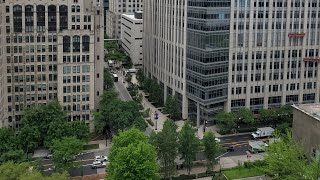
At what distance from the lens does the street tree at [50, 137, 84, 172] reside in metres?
76.0

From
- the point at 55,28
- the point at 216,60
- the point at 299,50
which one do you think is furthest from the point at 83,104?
the point at 299,50

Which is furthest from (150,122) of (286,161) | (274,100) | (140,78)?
(286,161)

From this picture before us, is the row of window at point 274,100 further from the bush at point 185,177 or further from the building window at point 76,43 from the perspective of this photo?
the building window at point 76,43

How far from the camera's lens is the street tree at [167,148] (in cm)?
7744

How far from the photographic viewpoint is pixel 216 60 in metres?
106

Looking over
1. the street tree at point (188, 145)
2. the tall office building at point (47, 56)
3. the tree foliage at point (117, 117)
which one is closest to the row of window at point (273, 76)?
the tree foliage at point (117, 117)

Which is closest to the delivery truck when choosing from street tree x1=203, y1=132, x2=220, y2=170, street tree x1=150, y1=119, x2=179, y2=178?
street tree x1=203, y1=132, x2=220, y2=170

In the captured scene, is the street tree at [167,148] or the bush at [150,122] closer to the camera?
the street tree at [167,148]

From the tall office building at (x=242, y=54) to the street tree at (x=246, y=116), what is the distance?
4.57 m

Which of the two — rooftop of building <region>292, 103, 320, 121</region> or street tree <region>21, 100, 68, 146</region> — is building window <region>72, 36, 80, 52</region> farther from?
rooftop of building <region>292, 103, 320, 121</region>

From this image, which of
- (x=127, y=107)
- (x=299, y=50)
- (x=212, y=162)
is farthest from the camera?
(x=299, y=50)

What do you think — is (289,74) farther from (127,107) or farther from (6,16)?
(6,16)

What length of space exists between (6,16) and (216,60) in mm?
47092

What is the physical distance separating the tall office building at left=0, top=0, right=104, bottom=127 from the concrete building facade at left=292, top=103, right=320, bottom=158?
147ft
